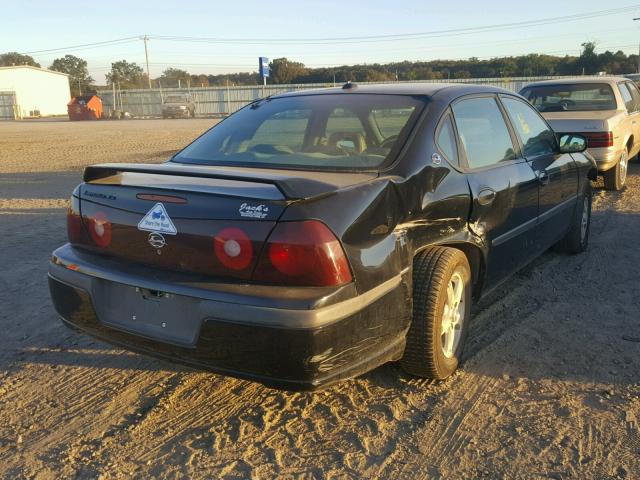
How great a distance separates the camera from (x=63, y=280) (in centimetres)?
298

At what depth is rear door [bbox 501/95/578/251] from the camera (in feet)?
14.4

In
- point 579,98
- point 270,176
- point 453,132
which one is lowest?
point 270,176

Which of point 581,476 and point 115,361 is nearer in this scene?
point 581,476

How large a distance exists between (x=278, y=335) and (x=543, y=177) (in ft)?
9.43

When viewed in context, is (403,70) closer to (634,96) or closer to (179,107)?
(179,107)

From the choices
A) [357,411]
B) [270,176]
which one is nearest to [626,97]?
[357,411]

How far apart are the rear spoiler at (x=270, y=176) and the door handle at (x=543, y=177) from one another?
2016mm

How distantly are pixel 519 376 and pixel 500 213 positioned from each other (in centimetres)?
102

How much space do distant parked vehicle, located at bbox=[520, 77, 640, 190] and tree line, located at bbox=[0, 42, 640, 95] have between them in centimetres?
3645

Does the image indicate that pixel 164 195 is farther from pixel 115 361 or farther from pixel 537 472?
pixel 537 472

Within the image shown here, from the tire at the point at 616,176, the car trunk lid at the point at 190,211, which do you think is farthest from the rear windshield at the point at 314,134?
the tire at the point at 616,176

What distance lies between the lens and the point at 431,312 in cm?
299

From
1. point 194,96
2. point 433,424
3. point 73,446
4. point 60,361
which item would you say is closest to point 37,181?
point 60,361

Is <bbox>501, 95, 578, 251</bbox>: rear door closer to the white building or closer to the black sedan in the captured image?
the black sedan
